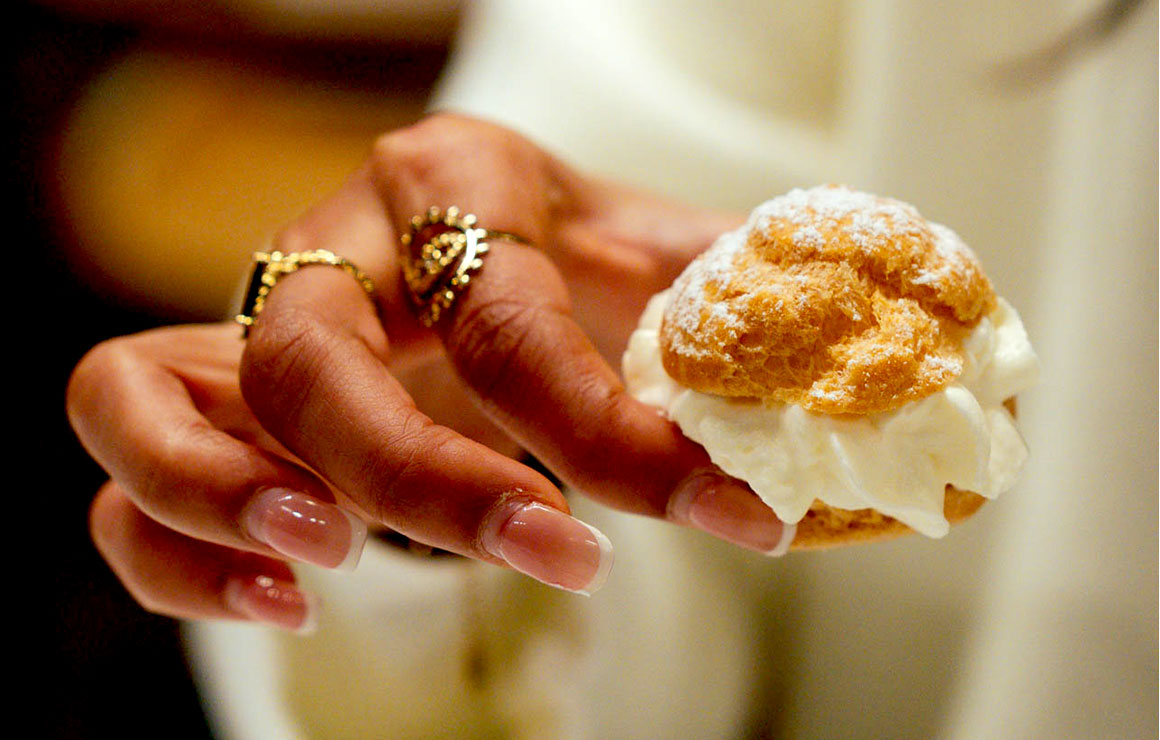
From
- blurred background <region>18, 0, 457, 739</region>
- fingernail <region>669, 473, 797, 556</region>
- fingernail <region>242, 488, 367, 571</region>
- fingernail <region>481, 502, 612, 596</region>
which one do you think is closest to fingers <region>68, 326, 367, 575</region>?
fingernail <region>242, 488, 367, 571</region>

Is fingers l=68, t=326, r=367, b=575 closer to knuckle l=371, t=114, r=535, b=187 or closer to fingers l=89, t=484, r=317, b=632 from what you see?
fingers l=89, t=484, r=317, b=632

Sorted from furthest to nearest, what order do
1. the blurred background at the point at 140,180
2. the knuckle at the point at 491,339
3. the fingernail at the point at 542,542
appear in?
the blurred background at the point at 140,180 < the knuckle at the point at 491,339 < the fingernail at the point at 542,542

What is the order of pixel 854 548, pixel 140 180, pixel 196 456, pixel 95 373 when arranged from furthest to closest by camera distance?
pixel 140 180
pixel 854 548
pixel 95 373
pixel 196 456

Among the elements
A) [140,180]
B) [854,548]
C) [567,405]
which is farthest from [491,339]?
[140,180]

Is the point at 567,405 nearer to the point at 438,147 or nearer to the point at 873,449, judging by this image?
the point at 873,449

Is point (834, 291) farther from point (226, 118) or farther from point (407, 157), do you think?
point (226, 118)

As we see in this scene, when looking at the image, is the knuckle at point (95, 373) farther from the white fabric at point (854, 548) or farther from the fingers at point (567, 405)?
the white fabric at point (854, 548)

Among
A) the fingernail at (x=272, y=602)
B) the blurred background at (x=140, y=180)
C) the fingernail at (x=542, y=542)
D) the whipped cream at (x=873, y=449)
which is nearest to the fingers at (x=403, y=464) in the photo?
the fingernail at (x=542, y=542)
